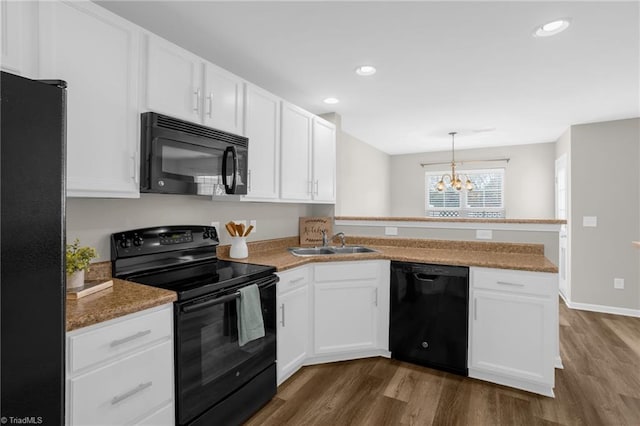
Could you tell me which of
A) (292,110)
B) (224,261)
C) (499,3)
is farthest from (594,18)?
(224,261)

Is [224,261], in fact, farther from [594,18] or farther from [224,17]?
[594,18]

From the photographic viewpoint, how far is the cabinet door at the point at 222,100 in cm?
211

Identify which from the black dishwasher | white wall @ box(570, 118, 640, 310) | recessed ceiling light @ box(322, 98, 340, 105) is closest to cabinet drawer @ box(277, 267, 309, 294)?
the black dishwasher

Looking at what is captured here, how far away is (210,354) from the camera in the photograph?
1.72 metres

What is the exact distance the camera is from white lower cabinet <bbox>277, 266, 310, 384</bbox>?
2.31m

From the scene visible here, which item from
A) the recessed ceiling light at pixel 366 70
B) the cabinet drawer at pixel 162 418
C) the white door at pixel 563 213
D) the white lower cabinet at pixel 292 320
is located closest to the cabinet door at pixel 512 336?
the white lower cabinet at pixel 292 320

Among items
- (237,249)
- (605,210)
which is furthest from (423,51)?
(605,210)

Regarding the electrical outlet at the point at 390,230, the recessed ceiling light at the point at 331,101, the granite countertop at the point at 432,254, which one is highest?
the recessed ceiling light at the point at 331,101

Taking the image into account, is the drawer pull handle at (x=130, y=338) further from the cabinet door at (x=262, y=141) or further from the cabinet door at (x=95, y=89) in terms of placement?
the cabinet door at (x=262, y=141)

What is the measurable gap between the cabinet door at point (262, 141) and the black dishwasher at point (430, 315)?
123 centimetres

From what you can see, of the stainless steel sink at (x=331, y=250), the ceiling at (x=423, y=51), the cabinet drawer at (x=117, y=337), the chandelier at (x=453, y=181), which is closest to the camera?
the cabinet drawer at (x=117, y=337)

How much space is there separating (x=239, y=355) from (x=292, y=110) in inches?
78.9

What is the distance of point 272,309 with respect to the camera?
217cm

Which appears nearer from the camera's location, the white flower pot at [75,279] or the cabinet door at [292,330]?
the white flower pot at [75,279]
